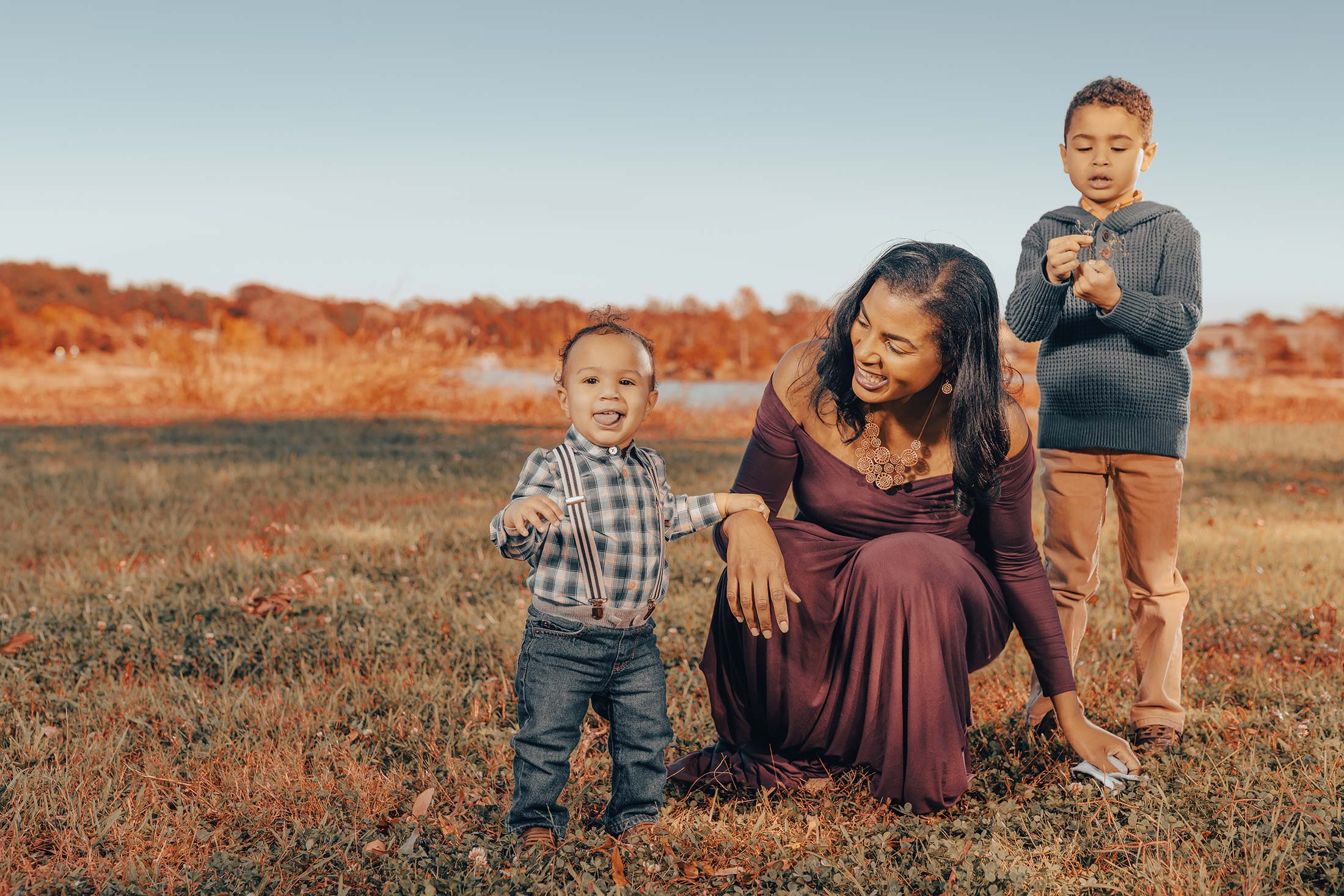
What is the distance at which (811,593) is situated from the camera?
2756mm

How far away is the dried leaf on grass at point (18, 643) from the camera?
387 cm

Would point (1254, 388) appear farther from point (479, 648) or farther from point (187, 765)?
Result: point (187, 765)

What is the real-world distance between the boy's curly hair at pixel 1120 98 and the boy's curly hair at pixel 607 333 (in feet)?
5.50

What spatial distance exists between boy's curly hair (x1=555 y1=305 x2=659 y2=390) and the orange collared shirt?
1.68 metres

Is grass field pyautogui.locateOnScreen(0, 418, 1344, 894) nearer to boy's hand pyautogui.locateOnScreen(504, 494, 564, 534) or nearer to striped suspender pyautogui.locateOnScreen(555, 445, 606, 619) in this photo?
striped suspender pyautogui.locateOnScreen(555, 445, 606, 619)

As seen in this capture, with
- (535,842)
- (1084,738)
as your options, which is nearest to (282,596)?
(535,842)

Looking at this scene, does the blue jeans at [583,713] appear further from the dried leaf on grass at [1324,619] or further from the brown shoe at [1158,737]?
the dried leaf on grass at [1324,619]

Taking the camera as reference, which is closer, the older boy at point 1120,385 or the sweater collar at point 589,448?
the sweater collar at point 589,448

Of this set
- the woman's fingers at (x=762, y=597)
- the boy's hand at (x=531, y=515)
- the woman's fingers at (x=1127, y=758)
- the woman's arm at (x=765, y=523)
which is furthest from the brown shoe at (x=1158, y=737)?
the boy's hand at (x=531, y=515)

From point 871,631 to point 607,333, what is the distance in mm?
1074

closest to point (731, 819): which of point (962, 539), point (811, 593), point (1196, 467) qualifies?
point (811, 593)

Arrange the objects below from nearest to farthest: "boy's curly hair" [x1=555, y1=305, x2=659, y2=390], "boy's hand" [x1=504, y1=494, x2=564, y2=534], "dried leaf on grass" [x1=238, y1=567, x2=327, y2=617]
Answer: "boy's hand" [x1=504, y1=494, x2=564, y2=534] < "boy's curly hair" [x1=555, y1=305, x2=659, y2=390] < "dried leaf on grass" [x1=238, y1=567, x2=327, y2=617]

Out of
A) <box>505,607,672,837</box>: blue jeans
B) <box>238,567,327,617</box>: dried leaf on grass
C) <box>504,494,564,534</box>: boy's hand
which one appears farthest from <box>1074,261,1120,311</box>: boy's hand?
<box>238,567,327,617</box>: dried leaf on grass

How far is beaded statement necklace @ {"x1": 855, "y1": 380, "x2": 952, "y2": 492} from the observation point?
9.38 feet
